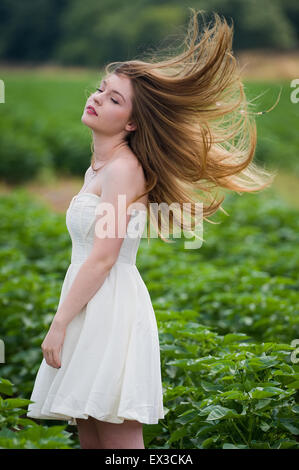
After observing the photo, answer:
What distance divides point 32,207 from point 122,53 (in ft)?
152


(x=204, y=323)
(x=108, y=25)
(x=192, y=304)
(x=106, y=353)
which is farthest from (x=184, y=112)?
(x=108, y=25)

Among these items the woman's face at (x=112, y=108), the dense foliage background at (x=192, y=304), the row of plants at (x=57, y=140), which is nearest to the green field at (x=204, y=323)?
the dense foliage background at (x=192, y=304)

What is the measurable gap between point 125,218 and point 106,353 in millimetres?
500

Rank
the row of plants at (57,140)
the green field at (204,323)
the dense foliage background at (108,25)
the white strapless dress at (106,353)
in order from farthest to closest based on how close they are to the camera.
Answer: the dense foliage background at (108,25) → the row of plants at (57,140) → the green field at (204,323) → the white strapless dress at (106,353)

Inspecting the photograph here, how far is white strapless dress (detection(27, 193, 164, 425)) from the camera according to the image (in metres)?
2.44

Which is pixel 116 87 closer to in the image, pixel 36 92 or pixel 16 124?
pixel 16 124

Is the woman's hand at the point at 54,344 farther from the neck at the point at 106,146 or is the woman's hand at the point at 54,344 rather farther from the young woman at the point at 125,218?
the neck at the point at 106,146

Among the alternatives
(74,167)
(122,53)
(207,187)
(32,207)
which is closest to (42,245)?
(32,207)

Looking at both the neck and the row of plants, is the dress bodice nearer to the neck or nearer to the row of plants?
the neck

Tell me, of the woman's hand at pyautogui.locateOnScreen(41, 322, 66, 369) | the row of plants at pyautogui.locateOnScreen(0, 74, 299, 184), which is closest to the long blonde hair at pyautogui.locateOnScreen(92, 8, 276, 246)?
the woman's hand at pyautogui.locateOnScreen(41, 322, 66, 369)

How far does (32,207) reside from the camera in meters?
10.3

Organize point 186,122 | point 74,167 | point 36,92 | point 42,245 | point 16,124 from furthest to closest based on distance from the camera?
point 36,92 < point 16,124 < point 74,167 < point 42,245 < point 186,122

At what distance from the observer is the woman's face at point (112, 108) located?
2668 mm

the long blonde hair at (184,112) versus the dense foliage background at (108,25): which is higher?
the dense foliage background at (108,25)
